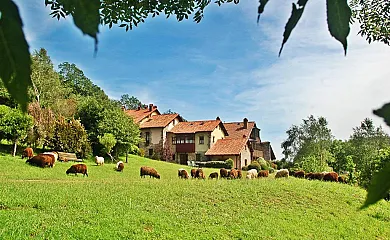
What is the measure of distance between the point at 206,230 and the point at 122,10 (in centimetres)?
656

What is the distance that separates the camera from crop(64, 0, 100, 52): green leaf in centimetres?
33

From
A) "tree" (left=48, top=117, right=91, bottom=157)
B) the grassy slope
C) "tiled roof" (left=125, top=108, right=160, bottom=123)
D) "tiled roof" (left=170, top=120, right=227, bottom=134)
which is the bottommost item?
the grassy slope

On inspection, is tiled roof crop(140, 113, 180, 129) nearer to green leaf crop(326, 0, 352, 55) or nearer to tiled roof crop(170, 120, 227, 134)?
tiled roof crop(170, 120, 227, 134)

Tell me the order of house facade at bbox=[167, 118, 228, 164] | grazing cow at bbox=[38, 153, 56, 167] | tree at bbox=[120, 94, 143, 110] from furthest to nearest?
tree at bbox=[120, 94, 143, 110] → house facade at bbox=[167, 118, 228, 164] → grazing cow at bbox=[38, 153, 56, 167]

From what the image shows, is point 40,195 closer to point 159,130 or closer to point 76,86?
point 159,130

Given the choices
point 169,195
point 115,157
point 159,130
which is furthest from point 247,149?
point 169,195

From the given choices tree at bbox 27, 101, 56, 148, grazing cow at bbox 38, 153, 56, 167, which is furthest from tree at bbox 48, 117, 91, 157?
grazing cow at bbox 38, 153, 56, 167

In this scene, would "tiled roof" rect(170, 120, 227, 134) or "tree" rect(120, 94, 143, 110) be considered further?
"tree" rect(120, 94, 143, 110)

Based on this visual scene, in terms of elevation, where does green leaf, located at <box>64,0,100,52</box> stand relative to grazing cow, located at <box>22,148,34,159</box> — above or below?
below

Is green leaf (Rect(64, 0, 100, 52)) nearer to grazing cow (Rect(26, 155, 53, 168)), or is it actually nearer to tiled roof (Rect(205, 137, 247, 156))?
grazing cow (Rect(26, 155, 53, 168))

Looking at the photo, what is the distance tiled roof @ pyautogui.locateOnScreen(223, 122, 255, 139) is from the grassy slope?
2554 centimetres

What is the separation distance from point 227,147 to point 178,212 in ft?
82.2

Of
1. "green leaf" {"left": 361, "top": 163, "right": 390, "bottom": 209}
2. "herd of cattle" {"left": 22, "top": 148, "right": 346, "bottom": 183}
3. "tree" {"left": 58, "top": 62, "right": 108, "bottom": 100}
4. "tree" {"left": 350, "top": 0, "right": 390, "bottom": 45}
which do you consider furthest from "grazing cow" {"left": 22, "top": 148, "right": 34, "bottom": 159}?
"tree" {"left": 58, "top": 62, "right": 108, "bottom": 100}

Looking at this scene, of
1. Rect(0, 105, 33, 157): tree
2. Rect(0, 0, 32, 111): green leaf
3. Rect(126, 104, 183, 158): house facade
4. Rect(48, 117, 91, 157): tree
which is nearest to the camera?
Rect(0, 0, 32, 111): green leaf
